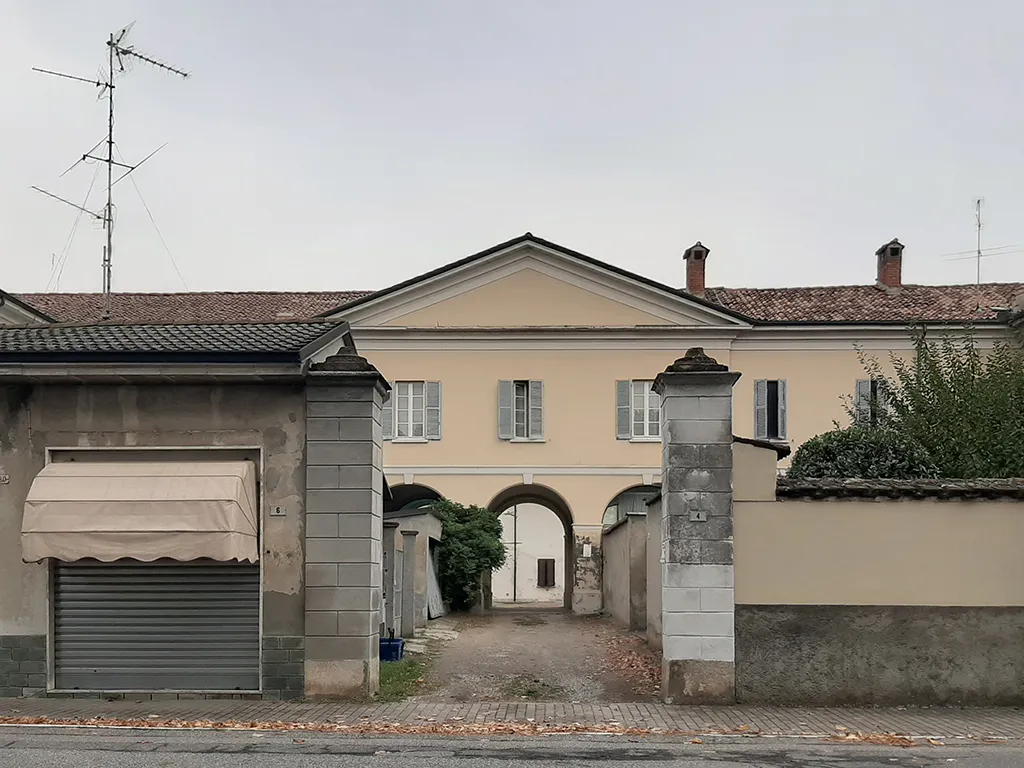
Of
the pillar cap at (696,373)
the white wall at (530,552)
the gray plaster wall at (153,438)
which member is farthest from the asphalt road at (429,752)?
the white wall at (530,552)

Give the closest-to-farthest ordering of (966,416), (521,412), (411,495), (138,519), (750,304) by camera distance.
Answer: (138,519)
(966,416)
(521,412)
(411,495)
(750,304)

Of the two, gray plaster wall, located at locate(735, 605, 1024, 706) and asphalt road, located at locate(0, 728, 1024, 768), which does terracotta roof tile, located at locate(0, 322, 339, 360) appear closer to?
asphalt road, located at locate(0, 728, 1024, 768)

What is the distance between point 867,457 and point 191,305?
2407 centimetres

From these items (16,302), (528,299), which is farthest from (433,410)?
(16,302)

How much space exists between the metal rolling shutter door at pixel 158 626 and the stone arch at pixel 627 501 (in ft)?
61.3

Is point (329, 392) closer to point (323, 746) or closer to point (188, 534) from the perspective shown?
point (188, 534)

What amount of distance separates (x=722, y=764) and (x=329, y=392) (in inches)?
224

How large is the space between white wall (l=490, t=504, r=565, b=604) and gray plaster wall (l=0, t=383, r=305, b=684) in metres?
32.1

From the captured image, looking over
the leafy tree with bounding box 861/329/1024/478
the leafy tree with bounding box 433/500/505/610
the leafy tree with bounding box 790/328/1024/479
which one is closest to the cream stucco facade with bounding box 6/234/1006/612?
the leafy tree with bounding box 433/500/505/610

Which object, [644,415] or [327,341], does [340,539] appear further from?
[644,415]

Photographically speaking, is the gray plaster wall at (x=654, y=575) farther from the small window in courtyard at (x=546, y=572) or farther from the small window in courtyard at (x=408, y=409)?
the small window in courtyard at (x=546, y=572)

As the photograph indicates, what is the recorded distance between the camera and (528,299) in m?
28.8

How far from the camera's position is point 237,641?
10.7 m

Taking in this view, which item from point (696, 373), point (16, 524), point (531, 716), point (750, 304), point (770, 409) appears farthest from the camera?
point (750, 304)
